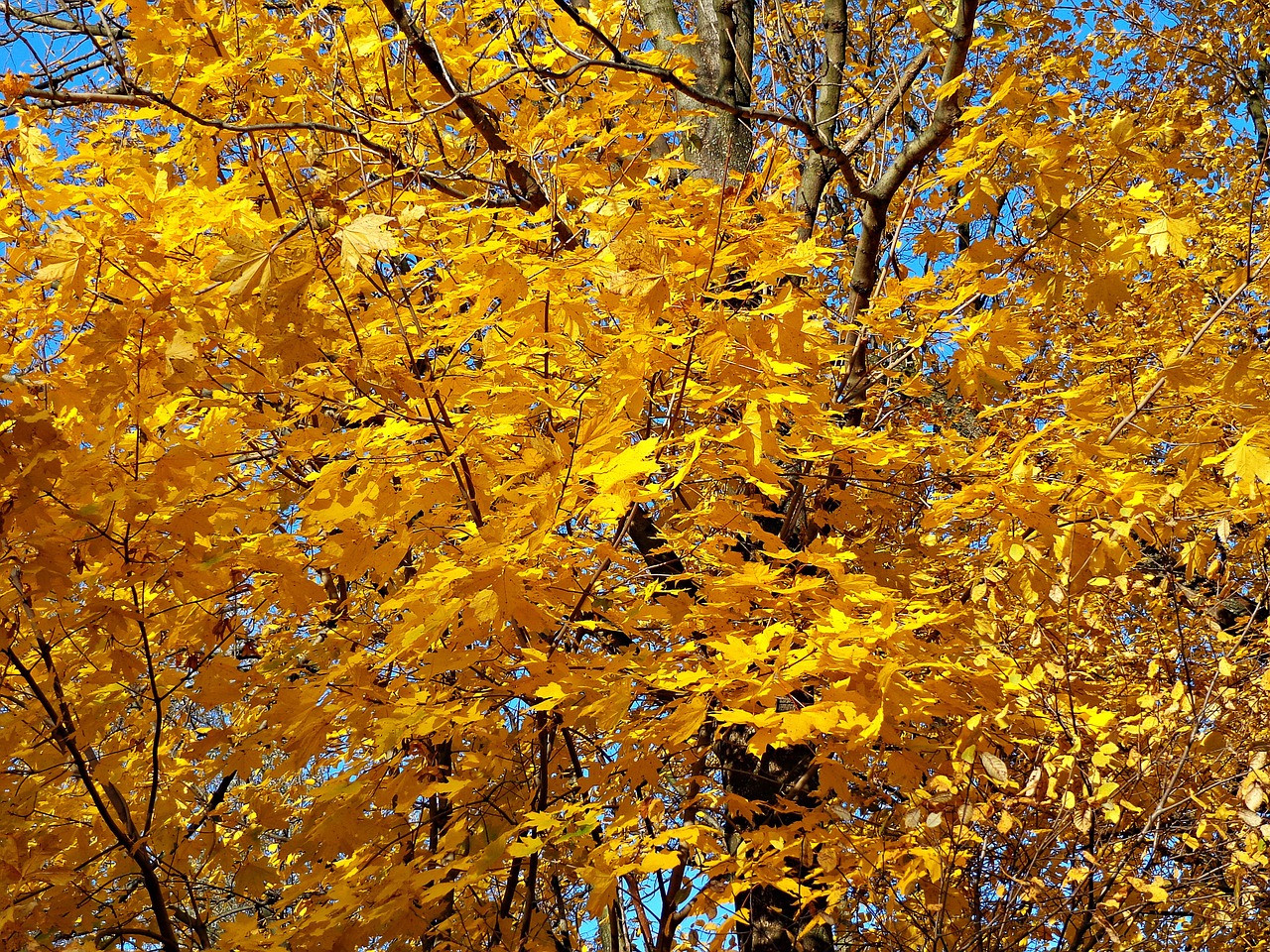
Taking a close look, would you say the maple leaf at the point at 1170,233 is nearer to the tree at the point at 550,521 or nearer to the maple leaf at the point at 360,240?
the tree at the point at 550,521

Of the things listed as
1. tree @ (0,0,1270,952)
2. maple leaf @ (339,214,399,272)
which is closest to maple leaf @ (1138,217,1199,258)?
tree @ (0,0,1270,952)

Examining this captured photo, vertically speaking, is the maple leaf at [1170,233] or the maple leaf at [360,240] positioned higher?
the maple leaf at [1170,233]

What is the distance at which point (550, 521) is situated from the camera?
1729mm

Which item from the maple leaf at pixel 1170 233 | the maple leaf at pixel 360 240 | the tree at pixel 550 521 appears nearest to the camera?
the maple leaf at pixel 360 240

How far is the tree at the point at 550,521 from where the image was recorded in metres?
2.04

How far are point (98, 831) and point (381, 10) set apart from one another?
286 cm

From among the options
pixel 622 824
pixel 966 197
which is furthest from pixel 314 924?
pixel 966 197

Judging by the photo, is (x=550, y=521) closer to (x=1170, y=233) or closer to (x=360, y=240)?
(x=360, y=240)

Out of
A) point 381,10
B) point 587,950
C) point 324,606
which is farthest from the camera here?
point 587,950

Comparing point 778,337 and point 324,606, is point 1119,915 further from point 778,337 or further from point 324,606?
point 324,606

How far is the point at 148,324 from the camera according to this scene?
2348mm

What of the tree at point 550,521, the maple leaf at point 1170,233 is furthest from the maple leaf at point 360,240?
the maple leaf at point 1170,233

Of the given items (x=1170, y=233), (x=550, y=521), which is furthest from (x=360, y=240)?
(x=1170, y=233)

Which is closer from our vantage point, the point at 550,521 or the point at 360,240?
the point at 360,240
